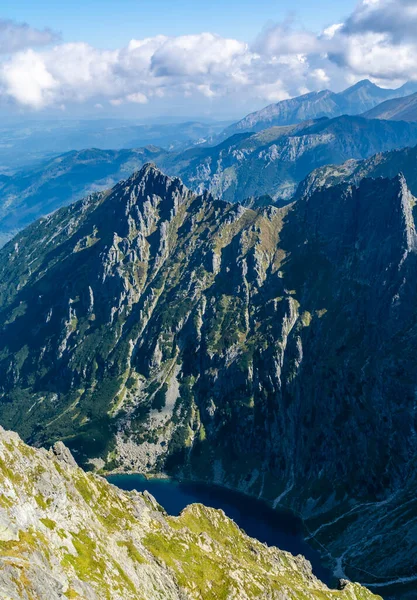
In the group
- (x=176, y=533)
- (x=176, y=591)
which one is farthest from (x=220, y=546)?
(x=176, y=591)

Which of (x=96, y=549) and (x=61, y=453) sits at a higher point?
(x=61, y=453)

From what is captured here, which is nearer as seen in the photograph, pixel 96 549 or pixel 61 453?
pixel 96 549

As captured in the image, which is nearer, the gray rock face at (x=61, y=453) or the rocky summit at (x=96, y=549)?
the rocky summit at (x=96, y=549)

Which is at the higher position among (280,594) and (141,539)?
(141,539)

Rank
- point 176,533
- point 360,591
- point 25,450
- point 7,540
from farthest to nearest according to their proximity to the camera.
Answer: point 360,591, point 176,533, point 25,450, point 7,540

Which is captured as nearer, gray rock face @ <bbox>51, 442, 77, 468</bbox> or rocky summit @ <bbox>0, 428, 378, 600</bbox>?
rocky summit @ <bbox>0, 428, 378, 600</bbox>

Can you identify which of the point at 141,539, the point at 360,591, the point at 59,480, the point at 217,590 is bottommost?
the point at 360,591

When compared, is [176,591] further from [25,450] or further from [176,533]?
[25,450]

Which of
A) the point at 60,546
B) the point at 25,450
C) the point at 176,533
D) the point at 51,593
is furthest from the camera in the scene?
the point at 176,533
